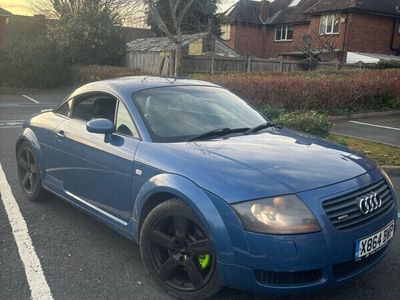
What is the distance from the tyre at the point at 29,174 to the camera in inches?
197

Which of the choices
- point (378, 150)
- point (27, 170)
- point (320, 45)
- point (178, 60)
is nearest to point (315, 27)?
point (320, 45)

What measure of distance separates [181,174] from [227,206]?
1.56 ft

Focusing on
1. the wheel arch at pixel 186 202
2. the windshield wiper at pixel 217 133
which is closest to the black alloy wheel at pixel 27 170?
the wheel arch at pixel 186 202

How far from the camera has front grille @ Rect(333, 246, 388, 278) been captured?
9.05 ft

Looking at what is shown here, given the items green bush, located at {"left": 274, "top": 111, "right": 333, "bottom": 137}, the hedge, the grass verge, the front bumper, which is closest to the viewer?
the front bumper

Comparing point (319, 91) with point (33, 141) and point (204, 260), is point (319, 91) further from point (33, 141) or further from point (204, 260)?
point (204, 260)

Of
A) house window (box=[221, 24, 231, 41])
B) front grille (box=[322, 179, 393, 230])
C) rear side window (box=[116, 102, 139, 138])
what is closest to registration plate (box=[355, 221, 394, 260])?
front grille (box=[322, 179, 393, 230])

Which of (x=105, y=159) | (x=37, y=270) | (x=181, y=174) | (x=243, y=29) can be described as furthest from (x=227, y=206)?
(x=243, y=29)

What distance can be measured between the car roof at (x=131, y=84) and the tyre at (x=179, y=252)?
1.31 m

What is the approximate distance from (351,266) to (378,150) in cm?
586

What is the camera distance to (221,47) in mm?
30609

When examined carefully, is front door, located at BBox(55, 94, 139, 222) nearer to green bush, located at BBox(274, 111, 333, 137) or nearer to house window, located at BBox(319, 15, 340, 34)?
green bush, located at BBox(274, 111, 333, 137)

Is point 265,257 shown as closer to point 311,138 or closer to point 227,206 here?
point 227,206

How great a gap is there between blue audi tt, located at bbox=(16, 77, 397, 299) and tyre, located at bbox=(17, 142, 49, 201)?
721 mm
